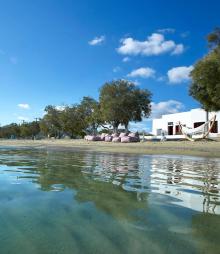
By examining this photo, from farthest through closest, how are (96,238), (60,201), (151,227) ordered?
(60,201) → (151,227) → (96,238)

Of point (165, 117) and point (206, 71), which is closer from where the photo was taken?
point (206, 71)

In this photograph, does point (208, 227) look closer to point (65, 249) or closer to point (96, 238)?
point (96, 238)

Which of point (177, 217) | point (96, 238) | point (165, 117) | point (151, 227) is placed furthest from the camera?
point (165, 117)

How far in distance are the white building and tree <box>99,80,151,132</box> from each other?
19.1 metres

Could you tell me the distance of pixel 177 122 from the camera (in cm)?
6900

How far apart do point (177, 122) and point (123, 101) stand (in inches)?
949

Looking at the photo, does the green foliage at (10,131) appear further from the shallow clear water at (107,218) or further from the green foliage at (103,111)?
the shallow clear water at (107,218)

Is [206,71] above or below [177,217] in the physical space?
above

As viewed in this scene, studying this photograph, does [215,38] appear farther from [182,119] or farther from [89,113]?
[182,119]

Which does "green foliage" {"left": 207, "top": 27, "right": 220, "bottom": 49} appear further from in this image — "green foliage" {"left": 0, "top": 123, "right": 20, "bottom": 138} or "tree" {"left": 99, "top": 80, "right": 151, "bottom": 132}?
"green foliage" {"left": 0, "top": 123, "right": 20, "bottom": 138}

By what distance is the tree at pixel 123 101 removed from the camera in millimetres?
48281

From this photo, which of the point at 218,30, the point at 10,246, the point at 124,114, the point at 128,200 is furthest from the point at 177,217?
the point at 124,114

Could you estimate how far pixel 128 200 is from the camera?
15.3ft

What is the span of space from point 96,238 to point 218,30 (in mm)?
23038
